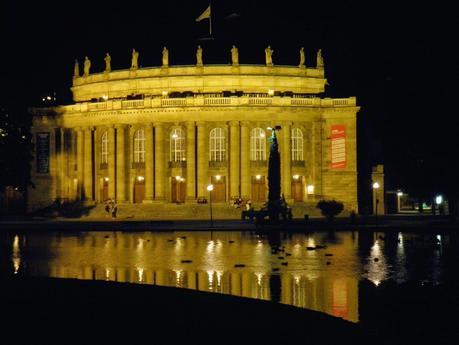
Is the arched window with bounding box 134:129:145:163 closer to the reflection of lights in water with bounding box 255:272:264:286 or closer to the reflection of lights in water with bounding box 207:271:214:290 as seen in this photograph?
the reflection of lights in water with bounding box 207:271:214:290

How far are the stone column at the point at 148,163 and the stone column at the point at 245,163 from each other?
33.9ft

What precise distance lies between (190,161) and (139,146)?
7.20m

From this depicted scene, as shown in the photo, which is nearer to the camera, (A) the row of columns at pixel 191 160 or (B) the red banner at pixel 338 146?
(A) the row of columns at pixel 191 160

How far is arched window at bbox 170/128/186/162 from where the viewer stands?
87688 millimetres

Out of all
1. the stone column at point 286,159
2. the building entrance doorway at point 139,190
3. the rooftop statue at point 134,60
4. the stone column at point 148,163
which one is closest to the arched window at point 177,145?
the stone column at point 148,163

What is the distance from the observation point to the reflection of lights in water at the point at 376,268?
75.2 feet

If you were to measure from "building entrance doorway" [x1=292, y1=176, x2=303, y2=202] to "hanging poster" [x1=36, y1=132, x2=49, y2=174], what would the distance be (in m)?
30.1

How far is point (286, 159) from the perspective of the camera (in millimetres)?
86812

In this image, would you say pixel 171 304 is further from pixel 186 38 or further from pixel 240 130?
pixel 186 38

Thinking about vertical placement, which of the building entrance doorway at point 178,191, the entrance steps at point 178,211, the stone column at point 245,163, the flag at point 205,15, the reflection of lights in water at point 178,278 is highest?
the flag at point 205,15

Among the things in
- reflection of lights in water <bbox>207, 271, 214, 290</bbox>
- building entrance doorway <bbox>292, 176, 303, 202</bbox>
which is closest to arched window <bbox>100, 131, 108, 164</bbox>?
building entrance doorway <bbox>292, 176, 303, 202</bbox>

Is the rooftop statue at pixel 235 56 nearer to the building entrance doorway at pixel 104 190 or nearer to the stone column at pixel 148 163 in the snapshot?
the stone column at pixel 148 163

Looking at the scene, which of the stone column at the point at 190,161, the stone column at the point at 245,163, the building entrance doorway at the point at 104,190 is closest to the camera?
the stone column at the point at 245,163

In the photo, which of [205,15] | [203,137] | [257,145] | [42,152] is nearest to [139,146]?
[203,137]
